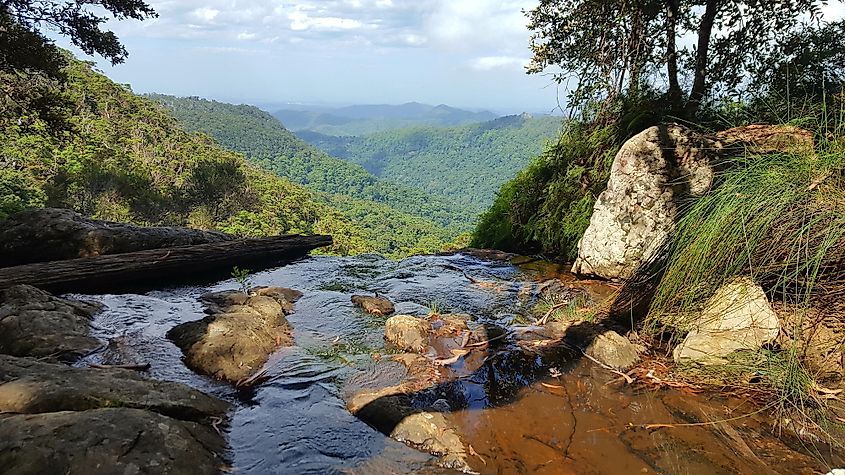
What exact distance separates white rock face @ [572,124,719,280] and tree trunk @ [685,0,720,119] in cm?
152

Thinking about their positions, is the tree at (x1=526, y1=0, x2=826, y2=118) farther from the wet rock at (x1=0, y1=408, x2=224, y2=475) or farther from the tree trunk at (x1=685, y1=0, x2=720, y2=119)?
the wet rock at (x1=0, y1=408, x2=224, y2=475)

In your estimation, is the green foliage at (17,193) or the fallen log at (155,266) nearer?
the fallen log at (155,266)

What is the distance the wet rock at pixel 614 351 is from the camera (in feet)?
14.8

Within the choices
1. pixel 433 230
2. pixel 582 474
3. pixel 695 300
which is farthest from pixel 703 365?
pixel 433 230

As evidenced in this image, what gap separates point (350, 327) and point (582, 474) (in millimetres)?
3495

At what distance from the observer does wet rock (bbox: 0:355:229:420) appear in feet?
10.4

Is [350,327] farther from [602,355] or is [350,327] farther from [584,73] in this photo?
[584,73]

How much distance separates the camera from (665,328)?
15.3ft

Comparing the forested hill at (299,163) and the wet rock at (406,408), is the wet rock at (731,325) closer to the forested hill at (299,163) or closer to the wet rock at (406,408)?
the wet rock at (406,408)

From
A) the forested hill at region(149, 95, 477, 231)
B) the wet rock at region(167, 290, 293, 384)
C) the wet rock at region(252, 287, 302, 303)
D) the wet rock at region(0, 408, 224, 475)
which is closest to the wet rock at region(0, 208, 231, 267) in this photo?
the wet rock at region(252, 287, 302, 303)

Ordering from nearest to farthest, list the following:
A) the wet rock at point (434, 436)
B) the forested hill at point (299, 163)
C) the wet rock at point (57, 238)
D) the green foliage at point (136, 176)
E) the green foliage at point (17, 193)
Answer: the wet rock at point (434, 436) < the wet rock at point (57, 238) < the green foliage at point (17, 193) < the green foliage at point (136, 176) < the forested hill at point (299, 163)

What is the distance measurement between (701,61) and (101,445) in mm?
9955

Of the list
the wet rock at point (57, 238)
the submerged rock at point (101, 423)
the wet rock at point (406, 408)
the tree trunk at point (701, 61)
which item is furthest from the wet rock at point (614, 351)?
the wet rock at point (57, 238)

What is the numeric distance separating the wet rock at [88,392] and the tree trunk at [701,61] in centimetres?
870
